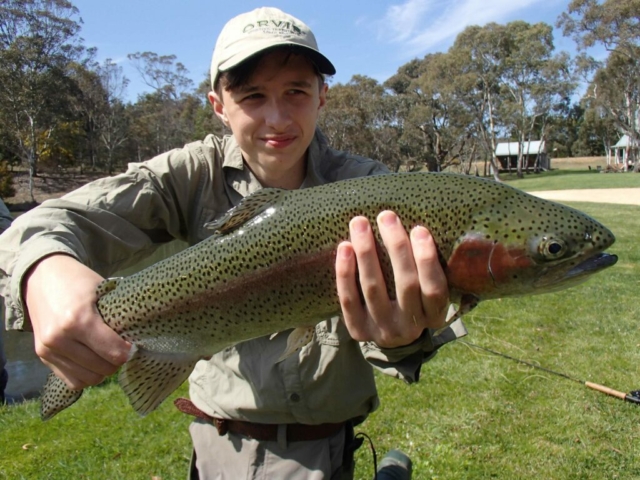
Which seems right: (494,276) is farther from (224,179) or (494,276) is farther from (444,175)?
(224,179)

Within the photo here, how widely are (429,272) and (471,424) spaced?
3.75 metres

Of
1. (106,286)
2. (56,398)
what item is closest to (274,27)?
(106,286)

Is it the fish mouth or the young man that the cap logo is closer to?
the young man

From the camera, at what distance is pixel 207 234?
3018 mm

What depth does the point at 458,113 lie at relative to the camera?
60.9 meters

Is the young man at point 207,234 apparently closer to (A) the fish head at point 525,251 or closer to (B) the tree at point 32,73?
(A) the fish head at point 525,251

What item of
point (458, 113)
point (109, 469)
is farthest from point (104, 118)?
point (109, 469)

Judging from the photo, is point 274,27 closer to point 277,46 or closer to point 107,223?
point 277,46

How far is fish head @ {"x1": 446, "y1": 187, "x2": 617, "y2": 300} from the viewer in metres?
2.12

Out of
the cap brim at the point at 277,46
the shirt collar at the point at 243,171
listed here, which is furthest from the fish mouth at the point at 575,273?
the cap brim at the point at 277,46

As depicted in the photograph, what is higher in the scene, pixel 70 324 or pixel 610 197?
pixel 70 324

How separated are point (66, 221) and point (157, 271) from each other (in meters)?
0.48

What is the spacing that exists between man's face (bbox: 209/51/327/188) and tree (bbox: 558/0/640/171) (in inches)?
2338

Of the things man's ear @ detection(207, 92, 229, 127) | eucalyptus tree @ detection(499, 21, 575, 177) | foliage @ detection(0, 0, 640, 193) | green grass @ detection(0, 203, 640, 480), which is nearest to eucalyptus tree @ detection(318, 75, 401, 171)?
foliage @ detection(0, 0, 640, 193)
